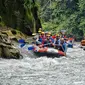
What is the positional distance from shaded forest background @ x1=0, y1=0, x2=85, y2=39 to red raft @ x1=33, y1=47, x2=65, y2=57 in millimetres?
5669

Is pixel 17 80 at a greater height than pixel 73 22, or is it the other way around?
pixel 17 80

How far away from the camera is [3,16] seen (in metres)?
22.5

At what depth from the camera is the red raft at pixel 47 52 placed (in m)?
16.7

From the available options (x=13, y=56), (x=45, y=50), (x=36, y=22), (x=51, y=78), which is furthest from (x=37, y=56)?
(x=36, y=22)

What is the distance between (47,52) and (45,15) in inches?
920

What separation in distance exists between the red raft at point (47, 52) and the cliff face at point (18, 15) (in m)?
5.95

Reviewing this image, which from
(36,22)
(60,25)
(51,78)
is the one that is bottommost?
(60,25)

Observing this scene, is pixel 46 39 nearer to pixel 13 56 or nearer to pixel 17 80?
pixel 13 56

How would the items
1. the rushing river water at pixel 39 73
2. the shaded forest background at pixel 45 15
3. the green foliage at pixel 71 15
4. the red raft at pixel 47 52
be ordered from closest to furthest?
1. the rushing river water at pixel 39 73
2. the red raft at pixel 47 52
3. the shaded forest background at pixel 45 15
4. the green foliage at pixel 71 15

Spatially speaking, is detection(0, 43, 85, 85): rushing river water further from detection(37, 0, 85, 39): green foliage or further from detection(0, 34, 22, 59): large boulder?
detection(37, 0, 85, 39): green foliage

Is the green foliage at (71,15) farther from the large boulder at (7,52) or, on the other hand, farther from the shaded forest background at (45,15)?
the large boulder at (7,52)

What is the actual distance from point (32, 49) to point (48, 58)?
1374 millimetres

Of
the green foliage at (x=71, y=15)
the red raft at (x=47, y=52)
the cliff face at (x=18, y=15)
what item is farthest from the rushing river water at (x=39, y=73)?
the green foliage at (x=71, y=15)

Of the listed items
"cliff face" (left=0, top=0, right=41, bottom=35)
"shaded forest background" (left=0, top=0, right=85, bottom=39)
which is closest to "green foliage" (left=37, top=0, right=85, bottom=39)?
"shaded forest background" (left=0, top=0, right=85, bottom=39)
